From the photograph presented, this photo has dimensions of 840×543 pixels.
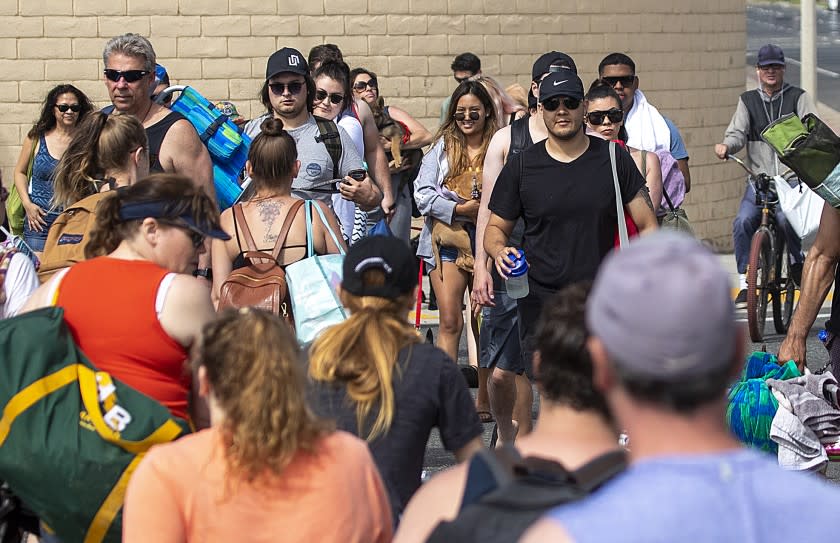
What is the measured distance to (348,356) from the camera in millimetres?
4016

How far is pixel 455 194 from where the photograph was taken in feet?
29.0

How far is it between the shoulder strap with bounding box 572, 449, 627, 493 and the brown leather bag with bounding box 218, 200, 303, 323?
3.41 metres

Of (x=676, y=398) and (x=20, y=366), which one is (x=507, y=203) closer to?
(x=20, y=366)

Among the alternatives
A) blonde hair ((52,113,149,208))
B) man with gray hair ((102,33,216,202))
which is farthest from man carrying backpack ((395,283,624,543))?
man with gray hair ((102,33,216,202))

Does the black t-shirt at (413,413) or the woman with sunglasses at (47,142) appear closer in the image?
the black t-shirt at (413,413)

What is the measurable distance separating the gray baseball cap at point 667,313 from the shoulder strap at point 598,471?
1.84 feet

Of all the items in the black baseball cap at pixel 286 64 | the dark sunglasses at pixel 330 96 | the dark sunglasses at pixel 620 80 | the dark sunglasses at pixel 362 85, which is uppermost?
the dark sunglasses at pixel 362 85

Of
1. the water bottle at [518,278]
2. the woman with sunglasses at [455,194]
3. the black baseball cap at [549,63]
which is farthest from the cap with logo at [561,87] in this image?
the black baseball cap at [549,63]

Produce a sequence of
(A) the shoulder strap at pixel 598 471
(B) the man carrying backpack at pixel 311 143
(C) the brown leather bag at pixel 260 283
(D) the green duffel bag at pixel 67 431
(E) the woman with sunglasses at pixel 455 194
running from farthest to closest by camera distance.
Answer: (E) the woman with sunglasses at pixel 455 194, (B) the man carrying backpack at pixel 311 143, (C) the brown leather bag at pixel 260 283, (D) the green duffel bag at pixel 67 431, (A) the shoulder strap at pixel 598 471

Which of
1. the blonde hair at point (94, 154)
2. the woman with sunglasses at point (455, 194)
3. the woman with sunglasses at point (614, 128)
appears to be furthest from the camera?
the woman with sunglasses at point (455, 194)

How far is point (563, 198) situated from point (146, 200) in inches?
102

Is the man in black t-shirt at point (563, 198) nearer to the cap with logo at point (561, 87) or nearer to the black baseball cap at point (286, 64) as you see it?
the cap with logo at point (561, 87)

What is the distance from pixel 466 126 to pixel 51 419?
5286 mm

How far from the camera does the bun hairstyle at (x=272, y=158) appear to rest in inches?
254
